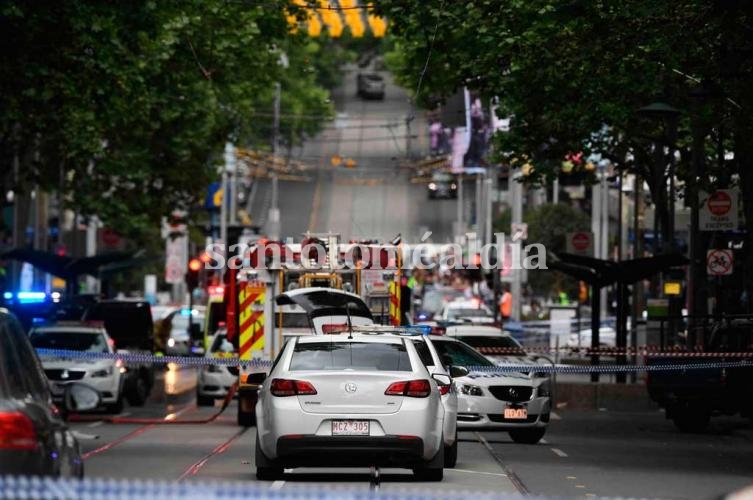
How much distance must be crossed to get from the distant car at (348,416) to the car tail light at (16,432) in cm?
793

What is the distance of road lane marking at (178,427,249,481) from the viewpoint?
60.8 feet

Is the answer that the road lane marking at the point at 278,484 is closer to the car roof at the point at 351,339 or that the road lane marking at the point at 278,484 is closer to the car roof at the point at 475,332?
the car roof at the point at 351,339

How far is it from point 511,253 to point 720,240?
1329 centimetres

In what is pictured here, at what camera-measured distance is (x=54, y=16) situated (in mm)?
25719

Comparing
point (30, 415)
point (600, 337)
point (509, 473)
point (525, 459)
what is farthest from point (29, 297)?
point (30, 415)

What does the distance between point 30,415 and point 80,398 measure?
117cm

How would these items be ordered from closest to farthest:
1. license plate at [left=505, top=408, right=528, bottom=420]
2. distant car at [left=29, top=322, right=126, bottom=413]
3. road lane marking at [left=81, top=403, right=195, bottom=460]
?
road lane marking at [left=81, top=403, right=195, bottom=460]
license plate at [left=505, top=408, right=528, bottom=420]
distant car at [left=29, top=322, right=126, bottom=413]

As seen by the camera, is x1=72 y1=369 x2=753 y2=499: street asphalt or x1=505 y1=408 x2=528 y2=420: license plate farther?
x1=505 y1=408 x2=528 y2=420: license plate

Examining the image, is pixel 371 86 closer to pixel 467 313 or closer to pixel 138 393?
pixel 467 313

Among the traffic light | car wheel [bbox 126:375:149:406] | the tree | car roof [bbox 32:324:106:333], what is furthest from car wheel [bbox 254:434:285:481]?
the traffic light

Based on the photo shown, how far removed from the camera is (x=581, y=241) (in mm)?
44500

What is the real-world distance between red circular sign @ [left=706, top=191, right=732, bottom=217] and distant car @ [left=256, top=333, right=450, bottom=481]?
1709 cm

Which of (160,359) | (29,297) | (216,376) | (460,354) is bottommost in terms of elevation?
(216,376)

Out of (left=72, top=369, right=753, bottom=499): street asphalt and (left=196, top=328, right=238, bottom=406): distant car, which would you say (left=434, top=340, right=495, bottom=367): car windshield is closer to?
(left=72, top=369, right=753, bottom=499): street asphalt
